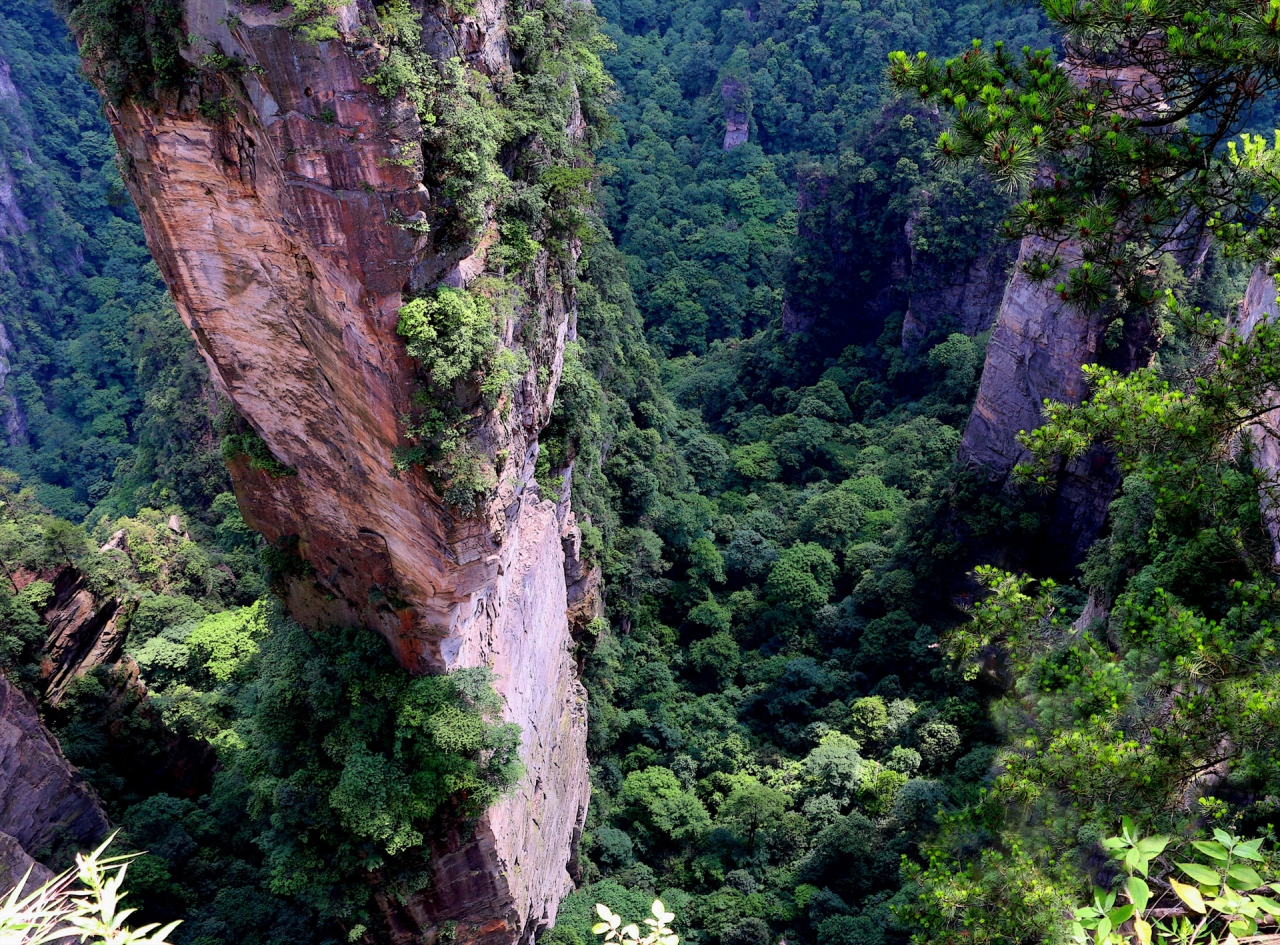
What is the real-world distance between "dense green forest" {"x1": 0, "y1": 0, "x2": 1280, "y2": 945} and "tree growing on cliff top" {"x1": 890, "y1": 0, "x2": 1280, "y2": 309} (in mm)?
69

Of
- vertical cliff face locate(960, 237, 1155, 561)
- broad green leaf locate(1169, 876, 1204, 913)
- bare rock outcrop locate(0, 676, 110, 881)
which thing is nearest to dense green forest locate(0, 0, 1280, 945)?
broad green leaf locate(1169, 876, 1204, 913)

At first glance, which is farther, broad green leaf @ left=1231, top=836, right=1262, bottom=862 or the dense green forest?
the dense green forest

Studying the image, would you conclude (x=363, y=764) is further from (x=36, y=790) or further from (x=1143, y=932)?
(x=1143, y=932)

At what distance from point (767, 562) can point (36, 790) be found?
922 inches

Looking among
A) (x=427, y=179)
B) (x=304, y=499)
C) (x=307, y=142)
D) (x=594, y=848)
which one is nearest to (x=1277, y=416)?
(x=427, y=179)

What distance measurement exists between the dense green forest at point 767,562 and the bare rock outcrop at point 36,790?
166 cm

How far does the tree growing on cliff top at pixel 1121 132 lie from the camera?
8.62m

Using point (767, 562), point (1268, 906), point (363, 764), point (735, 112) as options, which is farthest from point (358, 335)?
Answer: point (735, 112)

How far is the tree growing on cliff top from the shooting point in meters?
8.62

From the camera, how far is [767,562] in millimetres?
35062

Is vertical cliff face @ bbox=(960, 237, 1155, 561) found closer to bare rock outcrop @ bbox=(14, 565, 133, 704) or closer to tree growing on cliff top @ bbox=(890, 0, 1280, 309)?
tree growing on cliff top @ bbox=(890, 0, 1280, 309)

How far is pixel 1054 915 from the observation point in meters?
10.9

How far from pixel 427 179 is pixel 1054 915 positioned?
40.8ft

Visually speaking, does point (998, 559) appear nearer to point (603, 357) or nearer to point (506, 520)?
point (603, 357)
